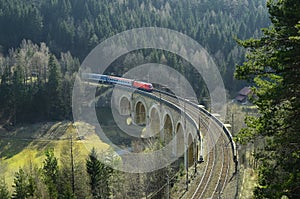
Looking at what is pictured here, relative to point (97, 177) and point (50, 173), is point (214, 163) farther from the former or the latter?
point (50, 173)

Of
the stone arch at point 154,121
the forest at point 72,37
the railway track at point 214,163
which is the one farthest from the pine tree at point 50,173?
the forest at point 72,37

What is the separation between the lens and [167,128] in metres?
42.9

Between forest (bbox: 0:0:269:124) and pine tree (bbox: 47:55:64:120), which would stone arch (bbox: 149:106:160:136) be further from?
pine tree (bbox: 47:55:64:120)

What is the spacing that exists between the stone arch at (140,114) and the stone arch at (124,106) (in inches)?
115

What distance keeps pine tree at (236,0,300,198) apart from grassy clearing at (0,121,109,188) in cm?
2959

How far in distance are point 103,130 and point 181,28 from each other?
4540 cm

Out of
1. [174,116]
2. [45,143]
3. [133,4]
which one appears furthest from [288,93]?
[133,4]

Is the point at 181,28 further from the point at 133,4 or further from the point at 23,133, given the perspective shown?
the point at 23,133

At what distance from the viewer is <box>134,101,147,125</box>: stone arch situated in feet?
171

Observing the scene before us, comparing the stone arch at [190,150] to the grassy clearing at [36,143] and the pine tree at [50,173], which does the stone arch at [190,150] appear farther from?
the pine tree at [50,173]

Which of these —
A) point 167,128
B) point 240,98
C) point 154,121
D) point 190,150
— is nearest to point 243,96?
point 240,98

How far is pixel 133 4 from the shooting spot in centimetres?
10569

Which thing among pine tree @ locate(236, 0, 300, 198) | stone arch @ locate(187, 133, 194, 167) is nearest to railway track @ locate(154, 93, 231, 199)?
stone arch @ locate(187, 133, 194, 167)

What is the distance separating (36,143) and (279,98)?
4152cm
